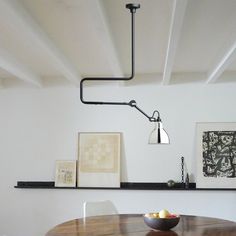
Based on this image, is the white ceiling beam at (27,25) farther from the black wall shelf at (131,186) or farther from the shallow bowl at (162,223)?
the black wall shelf at (131,186)

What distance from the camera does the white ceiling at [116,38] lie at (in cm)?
252

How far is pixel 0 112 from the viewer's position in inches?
201

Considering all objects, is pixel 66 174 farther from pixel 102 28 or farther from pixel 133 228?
pixel 102 28

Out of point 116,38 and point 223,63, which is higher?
point 116,38

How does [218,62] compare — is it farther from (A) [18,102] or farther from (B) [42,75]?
(A) [18,102]

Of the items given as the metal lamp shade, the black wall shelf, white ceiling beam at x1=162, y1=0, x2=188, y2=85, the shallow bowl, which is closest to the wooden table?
the shallow bowl

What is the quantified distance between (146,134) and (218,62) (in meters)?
Result: 1.50

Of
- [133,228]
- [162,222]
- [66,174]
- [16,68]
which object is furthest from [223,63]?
[66,174]

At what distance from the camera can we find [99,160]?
487 centimetres

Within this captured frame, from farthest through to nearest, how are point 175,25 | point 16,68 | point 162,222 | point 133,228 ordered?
point 16,68
point 133,228
point 162,222
point 175,25

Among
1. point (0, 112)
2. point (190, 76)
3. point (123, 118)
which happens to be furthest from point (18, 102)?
point (190, 76)

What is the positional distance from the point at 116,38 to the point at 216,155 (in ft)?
7.65

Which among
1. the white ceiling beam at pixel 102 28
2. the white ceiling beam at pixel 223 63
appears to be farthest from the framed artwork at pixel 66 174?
the white ceiling beam at pixel 223 63

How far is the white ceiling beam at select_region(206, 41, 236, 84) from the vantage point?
327 cm
